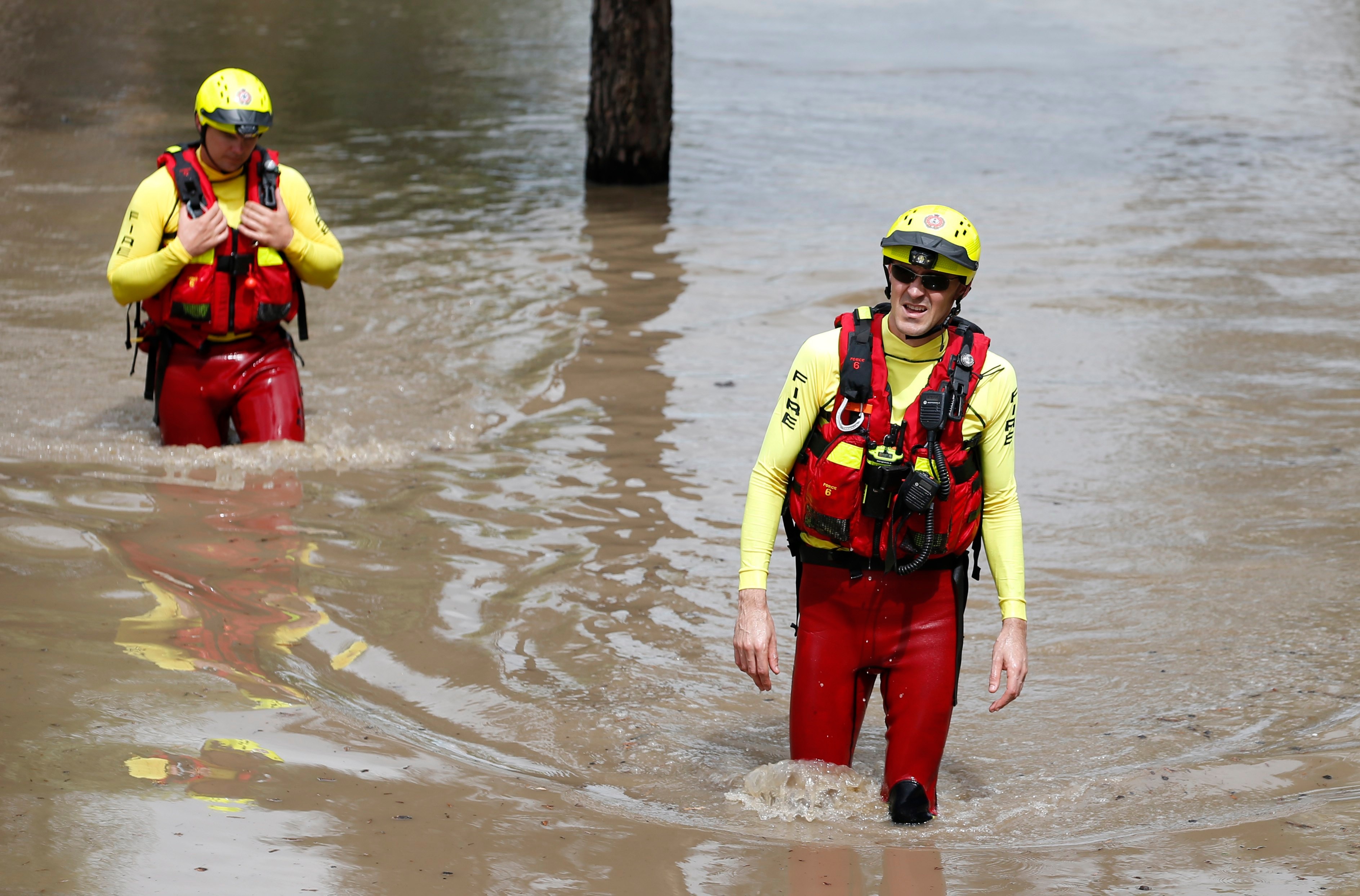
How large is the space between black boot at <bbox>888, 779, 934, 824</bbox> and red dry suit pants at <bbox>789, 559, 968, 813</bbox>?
3 cm

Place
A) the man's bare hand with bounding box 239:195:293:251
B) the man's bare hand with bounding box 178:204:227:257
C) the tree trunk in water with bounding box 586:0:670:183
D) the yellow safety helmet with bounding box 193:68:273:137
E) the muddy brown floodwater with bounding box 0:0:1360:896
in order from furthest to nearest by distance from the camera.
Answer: the tree trunk in water with bounding box 586:0:670:183 < the man's bare hand with bounding box 239:195:293:251 < the man's bare hand with bounding box 178:204:227:257 < the yellow safety helmet with bounding box 193:68:273:137 < the muddy brown floodwater with bounding box 0:0:1360:896

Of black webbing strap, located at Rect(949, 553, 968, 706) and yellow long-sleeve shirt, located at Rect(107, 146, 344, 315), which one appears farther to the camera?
yellow long-sleeve shirt, located at Rect(107, 146, 344, 315)

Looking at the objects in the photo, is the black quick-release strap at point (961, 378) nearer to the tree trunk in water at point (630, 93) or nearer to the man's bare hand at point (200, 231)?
the man's bare hand at point (200, 231)

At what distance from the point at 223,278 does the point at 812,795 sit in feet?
14.4

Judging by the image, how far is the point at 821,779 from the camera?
182 inches

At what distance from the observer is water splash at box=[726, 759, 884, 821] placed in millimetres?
4582

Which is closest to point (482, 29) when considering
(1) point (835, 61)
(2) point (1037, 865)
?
(1) point (835, 61)

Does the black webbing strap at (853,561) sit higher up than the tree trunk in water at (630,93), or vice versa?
the tree trunk in water at (630,93)

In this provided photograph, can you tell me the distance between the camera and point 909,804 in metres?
4.48

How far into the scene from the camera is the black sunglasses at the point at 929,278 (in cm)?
429

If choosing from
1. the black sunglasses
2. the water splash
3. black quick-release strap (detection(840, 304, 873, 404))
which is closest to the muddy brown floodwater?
the water splash

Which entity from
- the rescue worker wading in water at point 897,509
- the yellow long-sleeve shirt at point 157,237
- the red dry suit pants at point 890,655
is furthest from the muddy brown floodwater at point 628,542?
the yellow long-sleeve shirt at point 157,237

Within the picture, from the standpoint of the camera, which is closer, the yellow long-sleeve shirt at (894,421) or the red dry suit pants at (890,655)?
the yellow long-sleeve shirt at (894,421)

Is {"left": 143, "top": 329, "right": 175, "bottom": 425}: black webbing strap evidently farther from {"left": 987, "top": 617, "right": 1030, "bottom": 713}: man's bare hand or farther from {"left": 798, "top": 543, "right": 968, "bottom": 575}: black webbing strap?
{"left": 987, "top": 617, "right": 1030, "bottom": 713}: man's bare hand
